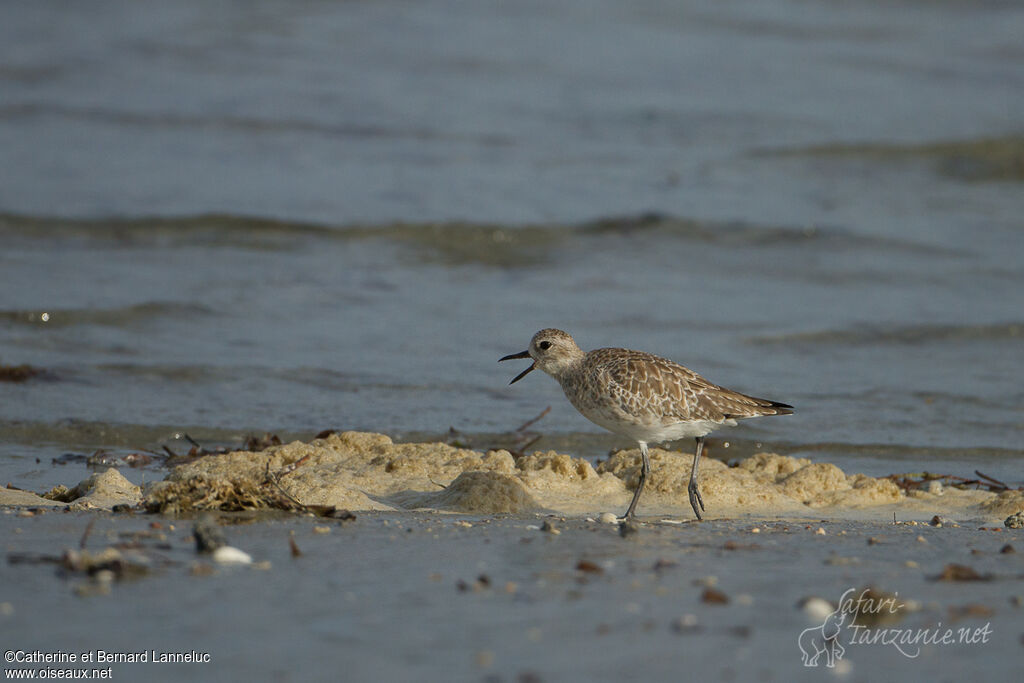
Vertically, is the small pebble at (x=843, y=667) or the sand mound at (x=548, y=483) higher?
the small pebble at (x=843, y=667)

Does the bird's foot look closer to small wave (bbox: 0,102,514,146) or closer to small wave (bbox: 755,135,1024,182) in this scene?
small wave (bbox: 0,102,514,146)

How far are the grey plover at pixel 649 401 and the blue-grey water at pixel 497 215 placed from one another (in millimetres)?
2020

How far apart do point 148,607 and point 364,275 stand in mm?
9204

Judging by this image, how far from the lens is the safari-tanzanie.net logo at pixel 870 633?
12.7 ft

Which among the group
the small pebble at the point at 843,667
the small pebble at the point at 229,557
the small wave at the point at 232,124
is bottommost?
the small pebble at the point at 229,557

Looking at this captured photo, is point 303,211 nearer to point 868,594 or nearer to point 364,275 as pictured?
point 364,275

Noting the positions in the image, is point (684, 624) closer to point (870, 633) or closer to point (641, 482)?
point (870, 633)

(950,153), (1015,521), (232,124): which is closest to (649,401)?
(1015,521)

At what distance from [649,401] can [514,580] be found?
2.00m

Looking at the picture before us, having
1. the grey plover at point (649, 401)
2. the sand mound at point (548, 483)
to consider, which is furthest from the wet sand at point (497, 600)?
the grey plover at point (649, 401)

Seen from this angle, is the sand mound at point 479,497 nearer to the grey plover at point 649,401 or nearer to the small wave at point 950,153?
the grey plover at point 649,401

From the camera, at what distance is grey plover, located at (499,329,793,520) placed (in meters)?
6.34

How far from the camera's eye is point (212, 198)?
15570 millimetres

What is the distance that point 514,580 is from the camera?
4.59 meters
